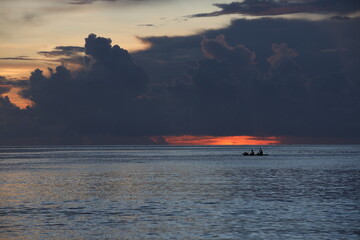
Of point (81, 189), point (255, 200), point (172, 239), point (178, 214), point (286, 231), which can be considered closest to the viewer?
point (172, 239)

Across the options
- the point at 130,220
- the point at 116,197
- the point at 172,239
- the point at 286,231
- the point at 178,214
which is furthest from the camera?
the point at 116,197

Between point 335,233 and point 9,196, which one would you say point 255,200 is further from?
point 9,196

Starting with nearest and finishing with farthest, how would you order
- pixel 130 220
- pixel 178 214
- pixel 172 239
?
pixel 172 239 < pixel 130 220 < pixel 178 214

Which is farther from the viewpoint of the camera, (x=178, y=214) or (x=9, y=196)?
(x=9, y=196)

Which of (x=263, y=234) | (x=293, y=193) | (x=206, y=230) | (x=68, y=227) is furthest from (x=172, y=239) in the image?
(x=293, y=193)

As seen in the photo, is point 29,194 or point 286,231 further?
point 29,194

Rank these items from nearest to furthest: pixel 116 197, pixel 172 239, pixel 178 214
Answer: pixel 172 239, pixel 178 214, pixel 116 197

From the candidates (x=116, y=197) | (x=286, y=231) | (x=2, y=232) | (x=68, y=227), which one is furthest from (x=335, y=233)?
(x=116, y=197)

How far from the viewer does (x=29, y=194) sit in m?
58.7

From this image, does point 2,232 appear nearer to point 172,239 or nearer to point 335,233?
point 172,239

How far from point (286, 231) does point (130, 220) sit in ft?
39.6

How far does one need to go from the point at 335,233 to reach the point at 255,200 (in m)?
18.5

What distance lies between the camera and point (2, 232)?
113ft

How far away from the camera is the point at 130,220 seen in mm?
39438
